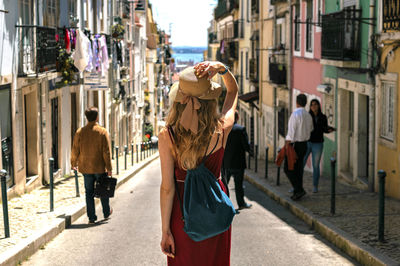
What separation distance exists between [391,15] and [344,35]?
3.02 meters

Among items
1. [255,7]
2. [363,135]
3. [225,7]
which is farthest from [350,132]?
[225,7]

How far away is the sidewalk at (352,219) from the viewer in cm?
796

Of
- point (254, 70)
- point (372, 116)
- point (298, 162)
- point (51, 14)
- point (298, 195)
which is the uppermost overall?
point (51, 14)

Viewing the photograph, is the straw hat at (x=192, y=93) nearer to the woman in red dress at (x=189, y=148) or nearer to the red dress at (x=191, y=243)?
the woman in red dress at (x=189, y=148)

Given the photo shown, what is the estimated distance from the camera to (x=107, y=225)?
1070 centimetres

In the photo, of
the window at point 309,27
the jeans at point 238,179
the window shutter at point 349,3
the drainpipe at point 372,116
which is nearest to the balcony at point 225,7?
the window at point 309,27

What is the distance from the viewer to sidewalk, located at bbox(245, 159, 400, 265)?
26.1 feet

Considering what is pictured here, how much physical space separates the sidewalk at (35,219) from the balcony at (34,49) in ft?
8.79

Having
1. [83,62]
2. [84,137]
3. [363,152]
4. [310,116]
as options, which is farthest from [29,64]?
[363,152]

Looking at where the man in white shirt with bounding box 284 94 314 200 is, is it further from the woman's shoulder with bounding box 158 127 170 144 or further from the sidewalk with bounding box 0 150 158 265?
the woman's shoulder with bounding box 158 127 170 144

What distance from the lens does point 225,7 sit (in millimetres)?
50844

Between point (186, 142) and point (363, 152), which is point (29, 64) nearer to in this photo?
point (363, 152)

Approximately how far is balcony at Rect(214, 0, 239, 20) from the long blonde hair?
4199cm

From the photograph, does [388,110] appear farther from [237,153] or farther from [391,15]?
[237,153]
